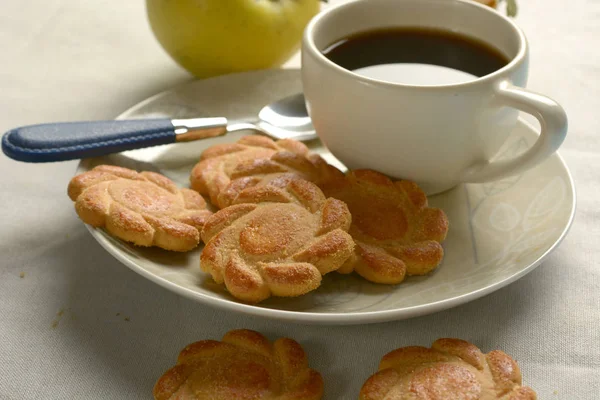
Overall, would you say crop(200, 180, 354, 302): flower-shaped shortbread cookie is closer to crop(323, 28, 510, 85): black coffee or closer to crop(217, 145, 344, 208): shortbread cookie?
crop(217, 145, 344, 208): shortbread cookie

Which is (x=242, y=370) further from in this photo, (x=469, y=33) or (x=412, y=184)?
(x=469, y=33)

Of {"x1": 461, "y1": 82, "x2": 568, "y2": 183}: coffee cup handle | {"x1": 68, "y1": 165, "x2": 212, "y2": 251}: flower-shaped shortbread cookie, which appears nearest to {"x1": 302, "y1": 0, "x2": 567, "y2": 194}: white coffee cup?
{"x1": 461, "y1": 82, "x2": 568, "y2": 183}: coffee cup handle

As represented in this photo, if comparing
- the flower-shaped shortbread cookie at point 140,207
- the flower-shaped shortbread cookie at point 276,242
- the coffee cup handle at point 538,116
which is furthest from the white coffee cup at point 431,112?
the flower-shaped shortbread cookie at point 140,207

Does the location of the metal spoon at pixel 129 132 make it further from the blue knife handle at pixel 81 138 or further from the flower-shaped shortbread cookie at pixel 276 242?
the flower-shaped shortbread cookie at pixel 276 242

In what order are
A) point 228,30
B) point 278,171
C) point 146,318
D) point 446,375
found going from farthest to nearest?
1. point 228,30
2. point 278,171
3. point 146,318
4. point 446,375

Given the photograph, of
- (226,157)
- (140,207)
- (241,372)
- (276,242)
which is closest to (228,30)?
(226,157)

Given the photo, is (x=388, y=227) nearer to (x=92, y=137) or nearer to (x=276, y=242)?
(x=276, y=242)
